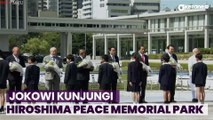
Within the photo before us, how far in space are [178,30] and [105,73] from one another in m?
79.4

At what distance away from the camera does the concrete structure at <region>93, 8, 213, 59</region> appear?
88938mm

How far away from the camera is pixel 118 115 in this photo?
13.0 m

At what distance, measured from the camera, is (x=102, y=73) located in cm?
1541

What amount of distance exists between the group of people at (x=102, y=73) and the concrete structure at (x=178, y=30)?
72.6 meters

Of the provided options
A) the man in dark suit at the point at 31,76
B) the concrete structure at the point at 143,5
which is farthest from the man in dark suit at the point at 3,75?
the concrete structure at the point at 143,5

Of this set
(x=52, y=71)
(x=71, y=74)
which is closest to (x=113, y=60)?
(x=71, y=74)

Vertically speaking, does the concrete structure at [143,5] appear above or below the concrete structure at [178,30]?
above

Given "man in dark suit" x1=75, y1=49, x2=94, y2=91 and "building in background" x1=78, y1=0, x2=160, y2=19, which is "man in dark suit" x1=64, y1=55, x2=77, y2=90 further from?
"building in background" x1=78, y1=0, x2=160, y2=19

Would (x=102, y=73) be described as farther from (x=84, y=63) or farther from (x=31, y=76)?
(x=31, y=76)

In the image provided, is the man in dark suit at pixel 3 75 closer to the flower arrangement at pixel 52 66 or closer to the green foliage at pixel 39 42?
the flower arrangement at pixel 52 66

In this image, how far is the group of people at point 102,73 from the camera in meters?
14.5

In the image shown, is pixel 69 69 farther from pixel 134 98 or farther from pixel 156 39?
pixel 156 39

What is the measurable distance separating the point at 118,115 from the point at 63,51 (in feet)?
229

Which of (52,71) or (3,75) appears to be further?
(52,71)
